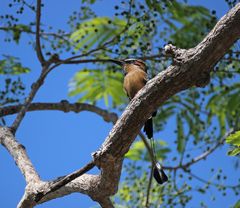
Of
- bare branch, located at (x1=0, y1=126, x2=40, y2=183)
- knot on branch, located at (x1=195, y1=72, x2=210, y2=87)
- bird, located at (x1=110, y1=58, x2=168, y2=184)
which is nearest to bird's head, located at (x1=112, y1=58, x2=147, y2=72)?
bird, located at (x1=110, y1=58, x2=168, y2=184)

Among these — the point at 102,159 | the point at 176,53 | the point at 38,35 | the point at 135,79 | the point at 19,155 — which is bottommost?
the point at 102,159

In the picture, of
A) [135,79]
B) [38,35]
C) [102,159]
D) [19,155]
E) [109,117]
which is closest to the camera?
[102,159]

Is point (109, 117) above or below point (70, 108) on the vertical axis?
below

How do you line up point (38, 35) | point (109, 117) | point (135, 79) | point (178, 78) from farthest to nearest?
point (109, 117) → point (38, 35) → point (135, 79) → point (178, 78)

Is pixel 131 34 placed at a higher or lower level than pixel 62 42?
lower

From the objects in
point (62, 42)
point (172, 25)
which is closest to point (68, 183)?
point (62, 42)

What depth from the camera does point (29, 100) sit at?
5.71 meters

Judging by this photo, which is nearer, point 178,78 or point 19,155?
point 178,78

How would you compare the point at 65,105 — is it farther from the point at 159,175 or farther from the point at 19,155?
the point at 159,175

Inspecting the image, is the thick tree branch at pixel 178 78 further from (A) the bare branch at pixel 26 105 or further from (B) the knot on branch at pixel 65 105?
(B) the knot on branch at pixel 65 105

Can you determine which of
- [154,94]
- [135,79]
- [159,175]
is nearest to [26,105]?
[135,79]

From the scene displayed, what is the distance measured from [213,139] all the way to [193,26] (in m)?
1.57

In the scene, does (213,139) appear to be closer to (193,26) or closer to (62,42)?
(193,26)

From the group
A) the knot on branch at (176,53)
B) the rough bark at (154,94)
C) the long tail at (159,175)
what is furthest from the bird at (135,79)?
the knot on branch at (176,53)
